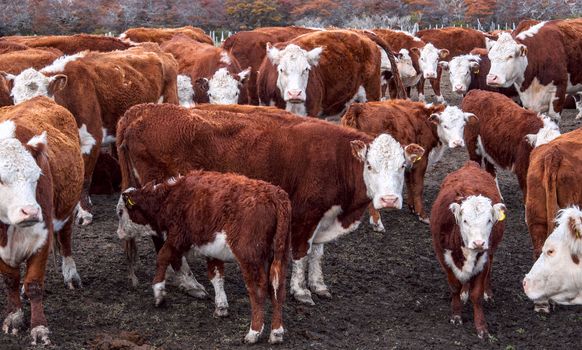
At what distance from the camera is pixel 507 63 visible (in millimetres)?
12906

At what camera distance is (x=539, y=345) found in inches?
271

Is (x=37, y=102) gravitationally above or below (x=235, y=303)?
above

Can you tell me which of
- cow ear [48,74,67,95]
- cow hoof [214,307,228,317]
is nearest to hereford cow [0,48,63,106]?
cow ear [48,74,67,95]

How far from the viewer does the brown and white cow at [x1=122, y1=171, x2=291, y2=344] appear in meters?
6.46

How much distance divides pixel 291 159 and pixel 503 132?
3646 millimetres

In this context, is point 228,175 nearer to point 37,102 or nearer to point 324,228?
point 324,228

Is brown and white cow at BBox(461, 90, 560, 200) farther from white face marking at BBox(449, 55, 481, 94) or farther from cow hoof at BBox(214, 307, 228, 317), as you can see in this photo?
cow hoof at BBox(214, 307, 228, 317)

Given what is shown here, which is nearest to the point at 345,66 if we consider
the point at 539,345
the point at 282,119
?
the point at 282,119

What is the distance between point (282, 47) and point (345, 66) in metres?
0.90

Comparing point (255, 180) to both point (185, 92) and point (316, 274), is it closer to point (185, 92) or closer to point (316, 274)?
point (316, 274)

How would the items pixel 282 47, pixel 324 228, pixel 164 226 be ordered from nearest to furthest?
pixel 164 226
pixel 324 228
pixel 282 47

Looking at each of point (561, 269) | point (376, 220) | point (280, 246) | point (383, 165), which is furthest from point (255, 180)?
point (376, 220)

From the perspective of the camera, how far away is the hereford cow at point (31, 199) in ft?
19.7

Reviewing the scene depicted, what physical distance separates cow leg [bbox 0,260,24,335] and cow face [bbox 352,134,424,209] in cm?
289
